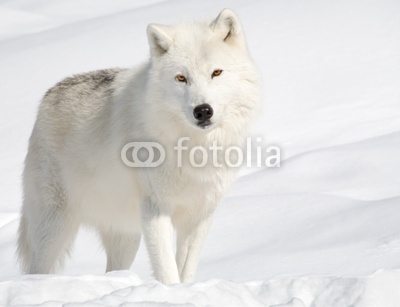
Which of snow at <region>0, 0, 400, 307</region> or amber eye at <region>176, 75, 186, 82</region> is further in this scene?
amber eye at <region>176, 75, 186, 82</region>

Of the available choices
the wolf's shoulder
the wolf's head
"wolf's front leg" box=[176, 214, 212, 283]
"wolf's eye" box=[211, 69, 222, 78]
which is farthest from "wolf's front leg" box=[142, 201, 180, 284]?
the wolf's shoulder

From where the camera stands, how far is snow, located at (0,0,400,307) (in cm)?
348

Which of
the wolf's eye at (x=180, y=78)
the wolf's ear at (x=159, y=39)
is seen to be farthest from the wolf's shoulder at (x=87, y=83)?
the wolf's eye at (x=180, y=78)

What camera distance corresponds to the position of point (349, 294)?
3.46m

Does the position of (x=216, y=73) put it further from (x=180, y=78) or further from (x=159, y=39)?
(x=159, y=39)

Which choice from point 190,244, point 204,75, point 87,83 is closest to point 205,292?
point 204,75

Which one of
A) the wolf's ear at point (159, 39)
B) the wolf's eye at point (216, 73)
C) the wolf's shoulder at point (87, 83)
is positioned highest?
A: the wolf's ear at point (159, 39)

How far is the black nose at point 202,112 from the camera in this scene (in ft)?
14.8

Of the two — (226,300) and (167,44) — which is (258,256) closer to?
(167,44)

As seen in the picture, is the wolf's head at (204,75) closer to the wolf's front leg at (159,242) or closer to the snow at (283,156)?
the wolf's front leg at (159,242)

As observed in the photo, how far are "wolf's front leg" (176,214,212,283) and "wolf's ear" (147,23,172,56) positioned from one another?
110 cm

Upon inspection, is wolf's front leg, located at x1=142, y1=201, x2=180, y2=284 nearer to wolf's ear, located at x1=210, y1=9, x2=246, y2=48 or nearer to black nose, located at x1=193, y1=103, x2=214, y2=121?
black nose, located at x1=193, y1=103, x2=214, y2=121

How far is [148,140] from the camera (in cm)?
492

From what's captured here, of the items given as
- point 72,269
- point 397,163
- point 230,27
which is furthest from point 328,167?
point 230,27
